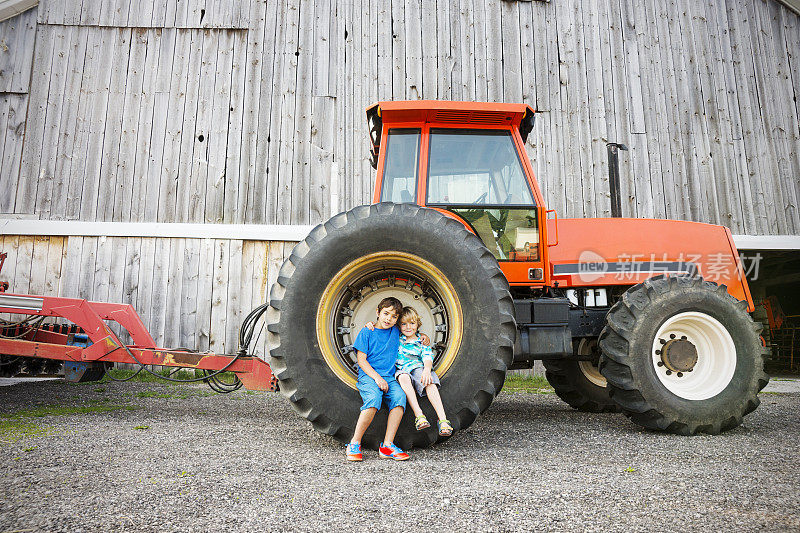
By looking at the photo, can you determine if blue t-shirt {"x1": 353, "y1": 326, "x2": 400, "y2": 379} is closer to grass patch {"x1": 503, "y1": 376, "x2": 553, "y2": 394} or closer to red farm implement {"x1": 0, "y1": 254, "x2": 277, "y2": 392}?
red farm implement {"x1": 0, "y1": 254, "x2": 277, "y2": 392}

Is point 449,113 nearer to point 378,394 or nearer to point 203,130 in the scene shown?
point 378,394

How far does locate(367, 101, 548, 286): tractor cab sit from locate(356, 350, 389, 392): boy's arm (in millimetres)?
1309

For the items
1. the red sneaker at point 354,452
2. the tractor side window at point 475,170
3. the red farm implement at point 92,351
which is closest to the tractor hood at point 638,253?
the tractor side window at point 475,170

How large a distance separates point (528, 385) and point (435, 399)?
14.5 ft

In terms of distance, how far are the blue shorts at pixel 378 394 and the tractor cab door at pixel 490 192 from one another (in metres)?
1.33

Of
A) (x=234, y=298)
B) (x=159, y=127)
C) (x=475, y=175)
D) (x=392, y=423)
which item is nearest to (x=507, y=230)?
(x=475, y=175)

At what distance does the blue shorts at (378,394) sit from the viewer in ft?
9.46

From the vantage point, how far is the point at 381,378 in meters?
2.96

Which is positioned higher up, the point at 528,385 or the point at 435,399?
the point at 435,399

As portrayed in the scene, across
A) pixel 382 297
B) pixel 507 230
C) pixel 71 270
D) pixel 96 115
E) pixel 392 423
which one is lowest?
pixel 392 423

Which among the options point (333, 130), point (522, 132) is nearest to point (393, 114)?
point (522, 132)

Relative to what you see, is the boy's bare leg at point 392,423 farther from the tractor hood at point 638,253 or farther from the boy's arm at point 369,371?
the tractor hood at point 638,253

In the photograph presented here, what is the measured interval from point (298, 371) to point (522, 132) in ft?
8.85

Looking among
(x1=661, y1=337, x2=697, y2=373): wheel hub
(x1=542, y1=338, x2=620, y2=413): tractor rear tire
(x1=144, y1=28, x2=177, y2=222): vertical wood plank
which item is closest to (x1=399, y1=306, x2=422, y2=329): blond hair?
(x1=661, y1=337, x2=697, y2=373): wheel hub
